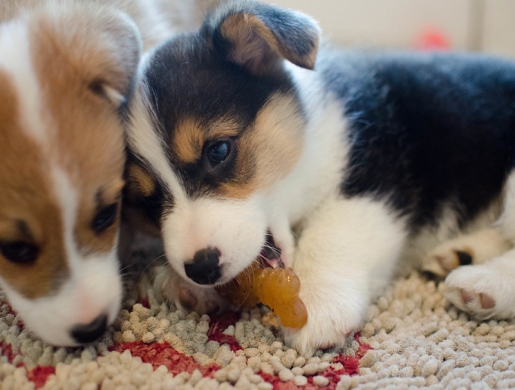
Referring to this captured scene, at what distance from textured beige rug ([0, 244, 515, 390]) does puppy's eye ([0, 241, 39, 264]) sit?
10.1 inches

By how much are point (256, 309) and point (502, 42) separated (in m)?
3.97

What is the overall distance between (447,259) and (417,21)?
3.31 m

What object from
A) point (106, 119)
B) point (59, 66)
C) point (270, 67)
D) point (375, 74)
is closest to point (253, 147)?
point (270, 67)

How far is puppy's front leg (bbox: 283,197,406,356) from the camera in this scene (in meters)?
1.65

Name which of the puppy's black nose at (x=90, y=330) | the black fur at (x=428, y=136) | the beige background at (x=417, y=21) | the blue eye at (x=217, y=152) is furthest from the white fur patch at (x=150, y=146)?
the beige background at (x=417, y=21)

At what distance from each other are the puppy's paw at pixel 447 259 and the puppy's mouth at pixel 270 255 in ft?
2.15

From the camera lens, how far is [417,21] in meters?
4.77

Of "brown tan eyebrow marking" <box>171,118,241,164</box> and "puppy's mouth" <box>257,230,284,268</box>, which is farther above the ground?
"brown tan eyebrow marking" <box>171,118,241,164</box>

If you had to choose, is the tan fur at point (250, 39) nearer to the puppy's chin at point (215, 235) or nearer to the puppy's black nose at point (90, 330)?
the puppy's chin at point (215, 235)

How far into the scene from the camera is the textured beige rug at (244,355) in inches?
55.7

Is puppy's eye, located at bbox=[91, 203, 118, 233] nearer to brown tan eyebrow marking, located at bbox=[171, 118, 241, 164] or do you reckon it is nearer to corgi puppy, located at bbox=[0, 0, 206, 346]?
corgi puppy, located at bbox=[0, 0, 206, 346]

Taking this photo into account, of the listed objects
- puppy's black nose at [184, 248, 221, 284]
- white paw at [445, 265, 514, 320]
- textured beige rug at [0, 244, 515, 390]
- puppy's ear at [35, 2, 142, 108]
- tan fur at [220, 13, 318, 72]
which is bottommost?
textured beige rug at [0, 244, 515, 390]

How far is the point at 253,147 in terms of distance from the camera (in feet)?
5.87

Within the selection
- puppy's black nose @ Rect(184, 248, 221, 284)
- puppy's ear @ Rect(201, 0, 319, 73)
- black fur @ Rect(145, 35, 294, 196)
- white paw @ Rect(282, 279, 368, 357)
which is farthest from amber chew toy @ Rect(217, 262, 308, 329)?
puppy's ear @ Rect(201, 0, 319, 73)
